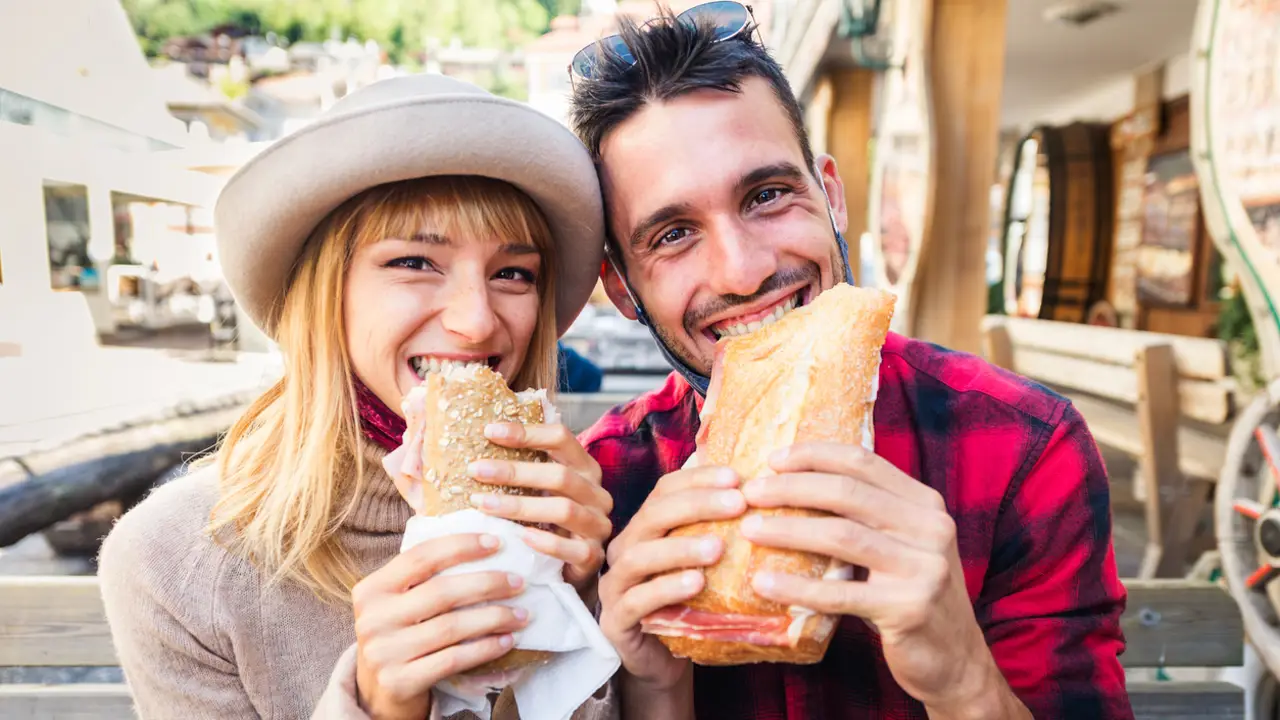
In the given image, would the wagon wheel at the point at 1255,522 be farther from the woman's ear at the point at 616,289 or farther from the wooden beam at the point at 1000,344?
the wooden beam at the point at 1000,344

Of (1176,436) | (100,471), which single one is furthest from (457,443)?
(100,471)

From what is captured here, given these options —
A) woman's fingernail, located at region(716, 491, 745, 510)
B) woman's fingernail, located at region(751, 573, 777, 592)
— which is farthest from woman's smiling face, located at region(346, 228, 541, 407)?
woman's fingernail, located at region(751, 573, 777, 592)

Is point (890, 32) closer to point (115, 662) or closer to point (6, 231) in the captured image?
point (115, 662)

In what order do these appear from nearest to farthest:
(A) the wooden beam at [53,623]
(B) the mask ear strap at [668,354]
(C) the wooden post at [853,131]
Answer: (B) the mask ear strap at [668,354] → (A) the wooden beam at [53,623] → (C) the wooden post at [853,131]

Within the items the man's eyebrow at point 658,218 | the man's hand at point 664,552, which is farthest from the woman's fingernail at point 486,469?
the man's eyebrow at point 658,218

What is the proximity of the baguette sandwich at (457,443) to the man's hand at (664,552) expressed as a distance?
16 cm

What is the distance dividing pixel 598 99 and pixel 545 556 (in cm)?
112

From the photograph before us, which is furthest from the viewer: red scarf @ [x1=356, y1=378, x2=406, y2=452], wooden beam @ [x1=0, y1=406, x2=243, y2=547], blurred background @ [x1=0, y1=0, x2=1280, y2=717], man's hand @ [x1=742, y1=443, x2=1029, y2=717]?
wooden beam @ [x1=0, y1=406, x2=243, y2=547]

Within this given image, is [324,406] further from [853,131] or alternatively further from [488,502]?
[853,131]

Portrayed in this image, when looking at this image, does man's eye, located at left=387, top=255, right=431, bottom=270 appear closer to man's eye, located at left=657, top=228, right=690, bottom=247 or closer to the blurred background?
the blurred background

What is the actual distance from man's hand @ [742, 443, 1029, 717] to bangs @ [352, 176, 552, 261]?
77 cm

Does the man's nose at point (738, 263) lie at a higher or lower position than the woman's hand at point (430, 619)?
higher

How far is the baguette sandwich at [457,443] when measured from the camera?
1249 millimetres

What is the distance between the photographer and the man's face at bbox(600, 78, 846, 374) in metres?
1.54
